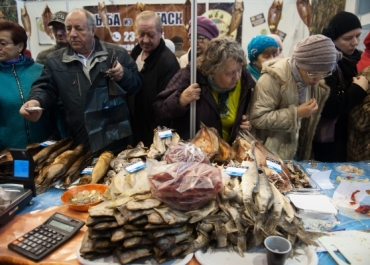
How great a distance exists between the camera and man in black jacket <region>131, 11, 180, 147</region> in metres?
2.95

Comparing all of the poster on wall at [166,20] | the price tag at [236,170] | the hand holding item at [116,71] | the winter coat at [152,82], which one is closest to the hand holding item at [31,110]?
the hand holding item at [116,71]

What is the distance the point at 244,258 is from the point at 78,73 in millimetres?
1991

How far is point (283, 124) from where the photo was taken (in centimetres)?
232

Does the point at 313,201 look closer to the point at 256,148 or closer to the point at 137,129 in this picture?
the point at 256,148

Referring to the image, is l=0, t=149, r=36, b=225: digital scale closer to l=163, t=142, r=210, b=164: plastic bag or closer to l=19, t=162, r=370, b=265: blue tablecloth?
l=19, t=162, r=370, b=265: blue tablecloth

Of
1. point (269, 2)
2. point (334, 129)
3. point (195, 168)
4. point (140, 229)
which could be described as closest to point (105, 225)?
point (140, 229)

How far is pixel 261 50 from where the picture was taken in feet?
10.4

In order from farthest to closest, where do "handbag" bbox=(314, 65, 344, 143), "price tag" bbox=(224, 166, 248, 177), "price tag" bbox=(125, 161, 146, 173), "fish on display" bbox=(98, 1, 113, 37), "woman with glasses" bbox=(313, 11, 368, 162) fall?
1. "fish on display" bbox=(98, 1, 113, 37)
2. "handbag" bbox=(314, 65, 344, 143)
3. "woman with glasses" bbox=(313, 11, 368, 162)
4. "price tag" bbox=(125, 161, 146, 173)
5. "price tag" bbox=(224, 166, 248, 177)

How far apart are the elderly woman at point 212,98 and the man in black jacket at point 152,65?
48cm

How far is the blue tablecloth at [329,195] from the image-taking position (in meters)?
1.43

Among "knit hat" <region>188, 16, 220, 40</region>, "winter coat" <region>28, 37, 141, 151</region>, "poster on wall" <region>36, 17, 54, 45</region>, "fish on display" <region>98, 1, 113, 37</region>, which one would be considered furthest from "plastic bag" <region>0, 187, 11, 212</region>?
"poster on wall" <region>36, 17, 54, 45</region>

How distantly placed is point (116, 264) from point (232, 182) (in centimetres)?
68

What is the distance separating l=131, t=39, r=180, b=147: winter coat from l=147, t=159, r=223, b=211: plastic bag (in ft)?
4.44

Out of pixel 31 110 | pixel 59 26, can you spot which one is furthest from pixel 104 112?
pixel 59 26
